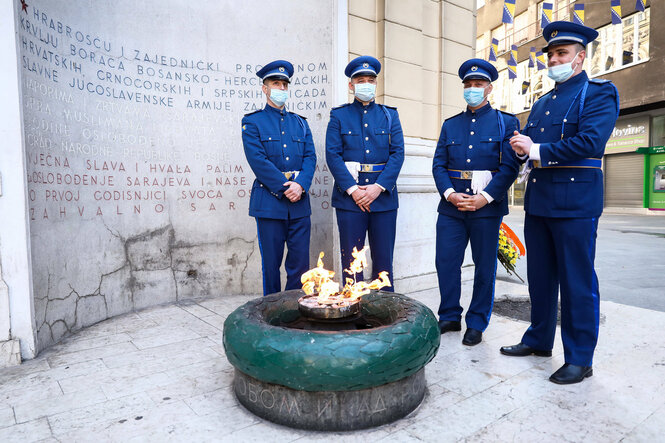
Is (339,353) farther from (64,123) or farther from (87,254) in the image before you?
(64,123)

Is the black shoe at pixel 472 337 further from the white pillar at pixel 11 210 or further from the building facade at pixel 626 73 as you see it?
the building facade at pixel 626 73

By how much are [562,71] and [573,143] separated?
0.48 metres

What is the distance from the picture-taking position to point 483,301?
334 cm

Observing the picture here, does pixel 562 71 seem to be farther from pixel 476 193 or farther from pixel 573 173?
pixel 476 193

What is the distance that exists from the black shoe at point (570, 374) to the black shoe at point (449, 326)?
0.98 metres

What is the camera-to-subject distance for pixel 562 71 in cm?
266

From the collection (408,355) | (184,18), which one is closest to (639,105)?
(184,18)

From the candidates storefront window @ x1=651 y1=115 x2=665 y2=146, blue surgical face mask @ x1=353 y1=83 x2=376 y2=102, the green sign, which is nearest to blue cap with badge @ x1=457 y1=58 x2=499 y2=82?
blue surgical face mask @ x1=353 y1=83 x2=376 y2=102

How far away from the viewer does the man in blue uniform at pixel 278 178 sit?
3576 mm

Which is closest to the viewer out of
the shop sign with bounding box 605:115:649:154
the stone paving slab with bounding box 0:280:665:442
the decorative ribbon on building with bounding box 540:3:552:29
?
the stone paving slab with bounding box 0:280:665:442

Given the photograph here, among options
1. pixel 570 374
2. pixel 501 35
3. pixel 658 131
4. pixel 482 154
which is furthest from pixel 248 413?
pixel 501 35

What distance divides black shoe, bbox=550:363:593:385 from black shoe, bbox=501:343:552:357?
0.36 meters

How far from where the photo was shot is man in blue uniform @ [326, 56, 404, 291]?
3.66m

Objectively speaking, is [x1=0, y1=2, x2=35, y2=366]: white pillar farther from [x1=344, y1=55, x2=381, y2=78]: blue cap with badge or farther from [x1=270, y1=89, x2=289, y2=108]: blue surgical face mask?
[x1=344, y1=55, x2=381, y2=78]: blue cap with badge
